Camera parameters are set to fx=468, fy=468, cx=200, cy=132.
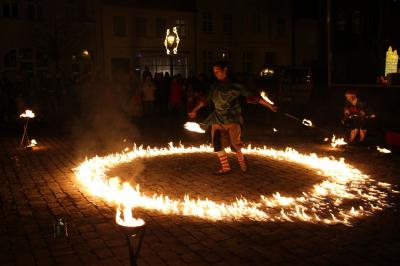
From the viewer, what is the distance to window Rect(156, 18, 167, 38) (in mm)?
40531

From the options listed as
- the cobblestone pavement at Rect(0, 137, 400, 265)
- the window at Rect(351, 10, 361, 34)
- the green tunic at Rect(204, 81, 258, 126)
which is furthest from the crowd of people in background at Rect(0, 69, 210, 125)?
the cobblestone pavement at Rect(0, 137, 400, 265)

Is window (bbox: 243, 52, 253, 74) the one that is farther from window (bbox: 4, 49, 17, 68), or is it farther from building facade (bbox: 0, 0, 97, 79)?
window (bbox: 4, 49, 17, 68)

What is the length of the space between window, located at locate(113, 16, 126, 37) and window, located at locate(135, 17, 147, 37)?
122 cm

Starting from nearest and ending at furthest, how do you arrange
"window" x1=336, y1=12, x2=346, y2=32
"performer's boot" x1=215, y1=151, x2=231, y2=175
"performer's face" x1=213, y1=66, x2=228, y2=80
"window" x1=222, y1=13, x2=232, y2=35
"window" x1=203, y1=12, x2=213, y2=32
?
"performer's face" x1=213, y1=66, x2=228, y2=80 → "performer's boot" x1=215, y1=151, x2=231, y2=175 → "window" x1=336, y1=12, x2=346, y2=32 → "window" x1=203, y1=12, x2=213, y2=32 → "window" x1=222, y1=13, x2=232, y2=35

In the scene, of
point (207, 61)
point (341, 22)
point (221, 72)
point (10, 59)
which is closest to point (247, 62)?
point (207, 61)

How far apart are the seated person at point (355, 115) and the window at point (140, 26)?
2938cm

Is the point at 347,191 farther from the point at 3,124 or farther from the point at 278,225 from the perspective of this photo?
the point at 3,124

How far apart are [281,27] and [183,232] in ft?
145

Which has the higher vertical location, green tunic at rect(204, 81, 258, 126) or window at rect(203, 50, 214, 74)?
window at rect(203, 50, 214, 74)

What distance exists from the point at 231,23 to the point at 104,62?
1399cm

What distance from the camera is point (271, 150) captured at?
39.9 ft

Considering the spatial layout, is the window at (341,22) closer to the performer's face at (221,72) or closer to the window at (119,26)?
the window at (119,26)

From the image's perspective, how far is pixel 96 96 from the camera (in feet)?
81.3

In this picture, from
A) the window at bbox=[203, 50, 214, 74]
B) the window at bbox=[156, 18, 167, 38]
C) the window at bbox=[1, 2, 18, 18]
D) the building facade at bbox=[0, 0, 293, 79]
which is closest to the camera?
the window at bbox=[1, 2, 18, 18]
